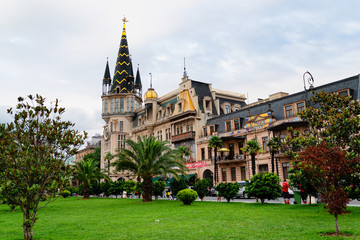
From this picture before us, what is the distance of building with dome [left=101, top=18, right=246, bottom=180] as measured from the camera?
2028 inches

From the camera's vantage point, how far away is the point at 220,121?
159 ft

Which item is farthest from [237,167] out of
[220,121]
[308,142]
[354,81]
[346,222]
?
[346,222]

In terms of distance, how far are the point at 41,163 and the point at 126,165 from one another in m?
19.4

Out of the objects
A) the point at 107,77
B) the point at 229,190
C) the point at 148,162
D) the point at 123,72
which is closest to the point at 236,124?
the point at 148,162

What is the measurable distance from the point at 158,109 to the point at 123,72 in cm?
1700

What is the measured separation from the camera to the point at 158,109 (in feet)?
204

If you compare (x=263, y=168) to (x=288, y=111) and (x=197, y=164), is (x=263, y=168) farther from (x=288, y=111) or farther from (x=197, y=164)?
(x=197, y=164)

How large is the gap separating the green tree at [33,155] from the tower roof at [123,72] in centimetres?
6188

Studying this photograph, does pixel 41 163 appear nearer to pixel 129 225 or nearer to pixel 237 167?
pixel 129 225

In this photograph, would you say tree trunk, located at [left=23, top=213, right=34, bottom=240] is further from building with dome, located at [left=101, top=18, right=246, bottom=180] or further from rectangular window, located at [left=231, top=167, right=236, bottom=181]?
rectangular window, located at [left=231, top=167, right=236, bottom=181]

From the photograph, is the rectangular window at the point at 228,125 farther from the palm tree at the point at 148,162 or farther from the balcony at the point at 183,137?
the palm tree at the point at 148,162

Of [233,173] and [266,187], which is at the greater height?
[233,173]

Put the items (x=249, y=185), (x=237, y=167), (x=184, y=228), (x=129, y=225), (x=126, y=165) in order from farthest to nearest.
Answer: (x=237, y=167), (x=126, y=165), (x=249, y=185), (x=129, y=225), (x=184, y=228)

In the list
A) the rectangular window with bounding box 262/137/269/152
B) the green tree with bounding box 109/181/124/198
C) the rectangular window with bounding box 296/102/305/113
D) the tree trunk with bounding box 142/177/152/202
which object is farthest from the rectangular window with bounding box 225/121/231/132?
the tree trunk with bounding box 142/177/152/202
